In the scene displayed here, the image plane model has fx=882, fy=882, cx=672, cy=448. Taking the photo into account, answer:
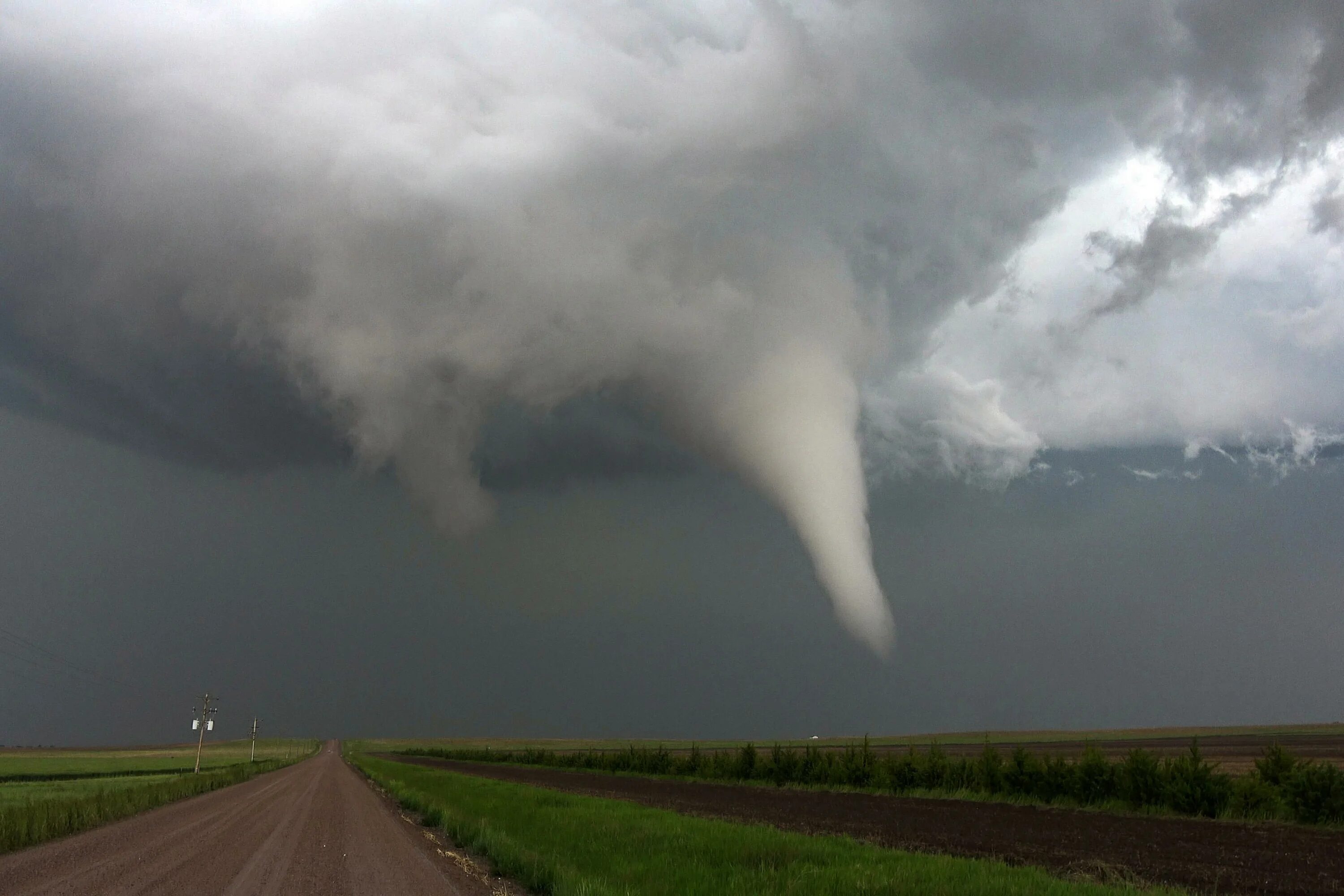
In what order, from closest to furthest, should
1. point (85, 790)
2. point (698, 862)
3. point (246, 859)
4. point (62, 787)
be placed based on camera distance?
point (698, 862), point (246, 859), point (85, 790), point (62, 787)

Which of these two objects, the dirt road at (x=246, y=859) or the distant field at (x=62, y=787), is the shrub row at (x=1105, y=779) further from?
the distant field at (x=62, y=787)

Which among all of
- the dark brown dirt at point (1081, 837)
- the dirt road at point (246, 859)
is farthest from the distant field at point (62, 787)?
the dark brown dirt at point (1081, 837)

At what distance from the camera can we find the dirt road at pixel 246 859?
18.9m

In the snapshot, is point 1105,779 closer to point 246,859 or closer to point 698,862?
point 698,862

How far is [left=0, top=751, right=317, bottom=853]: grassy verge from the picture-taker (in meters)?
31.9

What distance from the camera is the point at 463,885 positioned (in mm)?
19125

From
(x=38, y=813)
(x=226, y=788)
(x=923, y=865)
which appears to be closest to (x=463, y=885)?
(x=923, y=865)

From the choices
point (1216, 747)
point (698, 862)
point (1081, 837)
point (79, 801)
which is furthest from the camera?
point (1216, 747)

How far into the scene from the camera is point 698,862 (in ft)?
67.8

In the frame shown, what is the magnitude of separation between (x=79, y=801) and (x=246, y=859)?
2958 centimetres

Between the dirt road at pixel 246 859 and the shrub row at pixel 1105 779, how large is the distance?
30873mm

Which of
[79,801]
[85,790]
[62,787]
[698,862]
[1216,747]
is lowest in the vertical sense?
[1216,747]

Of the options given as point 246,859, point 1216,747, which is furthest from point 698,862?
point 1216,747

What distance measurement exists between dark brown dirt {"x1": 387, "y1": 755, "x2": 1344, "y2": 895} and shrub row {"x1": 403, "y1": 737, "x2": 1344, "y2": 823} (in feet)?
5.83
